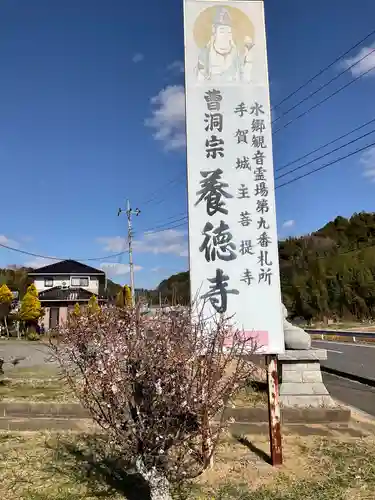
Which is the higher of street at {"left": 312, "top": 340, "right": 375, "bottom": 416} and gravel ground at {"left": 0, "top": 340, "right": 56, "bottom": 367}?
gravel ground at {"left": 0, "top": 340, "right": 56, "bottom": 367}

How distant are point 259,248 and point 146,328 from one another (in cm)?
199

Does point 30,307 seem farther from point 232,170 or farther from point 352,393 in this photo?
point 232,170

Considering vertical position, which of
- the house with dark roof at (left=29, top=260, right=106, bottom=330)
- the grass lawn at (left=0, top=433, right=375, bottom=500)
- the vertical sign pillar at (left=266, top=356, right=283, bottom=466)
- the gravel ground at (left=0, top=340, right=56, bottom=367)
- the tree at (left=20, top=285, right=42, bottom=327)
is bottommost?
the gravel ground at (left=0, top=340, right=56, bottom=367)

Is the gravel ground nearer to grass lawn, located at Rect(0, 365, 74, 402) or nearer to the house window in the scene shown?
grass lawn, located at Rect(0, 365, 74, 402)

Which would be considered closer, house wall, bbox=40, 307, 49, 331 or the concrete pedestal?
the concrete pedestal

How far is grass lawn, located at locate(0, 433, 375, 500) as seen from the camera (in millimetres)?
3922

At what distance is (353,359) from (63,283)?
2877 cm

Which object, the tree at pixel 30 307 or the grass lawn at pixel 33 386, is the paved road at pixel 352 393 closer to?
the grass lawn at pixel 33 386

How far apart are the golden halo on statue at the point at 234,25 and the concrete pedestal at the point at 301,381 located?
4600 mm

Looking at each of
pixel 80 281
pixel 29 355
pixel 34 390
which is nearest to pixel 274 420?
pixel 34 390

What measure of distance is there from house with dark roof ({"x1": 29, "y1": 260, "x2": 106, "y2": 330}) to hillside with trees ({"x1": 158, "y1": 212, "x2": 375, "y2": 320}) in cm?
702

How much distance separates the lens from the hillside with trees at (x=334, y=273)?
32.8 meters

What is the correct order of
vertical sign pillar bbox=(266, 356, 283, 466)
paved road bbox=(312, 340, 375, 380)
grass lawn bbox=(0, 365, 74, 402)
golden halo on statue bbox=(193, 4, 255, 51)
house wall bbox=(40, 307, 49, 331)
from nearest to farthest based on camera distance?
1. vertical sign pillar bbox=(266, 356, 283, 466)
2. golden halo on statue bbox=(193, 4, 255, 51)
3. grass lawn bbox=(0, 365, 74, 402)
4. paved road bbox=(312, 340, 375, 380)
5. house wall bbox=(40, 307, 49, 331)

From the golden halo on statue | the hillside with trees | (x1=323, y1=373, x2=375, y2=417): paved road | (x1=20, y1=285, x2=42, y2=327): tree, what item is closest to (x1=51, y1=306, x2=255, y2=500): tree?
the golden halo on statue
